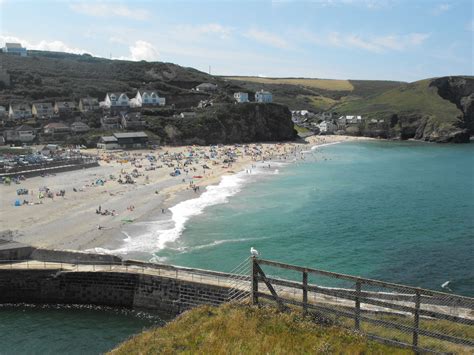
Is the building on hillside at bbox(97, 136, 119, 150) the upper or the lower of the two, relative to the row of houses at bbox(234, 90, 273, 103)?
lower

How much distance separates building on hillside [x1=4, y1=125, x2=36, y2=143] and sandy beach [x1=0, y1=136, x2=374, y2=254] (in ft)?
48.8

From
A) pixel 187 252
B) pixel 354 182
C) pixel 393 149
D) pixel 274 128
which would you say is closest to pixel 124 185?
pixel 187 252

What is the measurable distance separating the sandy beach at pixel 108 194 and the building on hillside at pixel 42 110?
27.3 meters

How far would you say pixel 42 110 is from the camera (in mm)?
111562

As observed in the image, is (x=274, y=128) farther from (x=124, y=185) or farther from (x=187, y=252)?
(x=187, y=252)

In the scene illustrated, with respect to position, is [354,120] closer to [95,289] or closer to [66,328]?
[95,289]

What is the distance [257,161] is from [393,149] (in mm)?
50554

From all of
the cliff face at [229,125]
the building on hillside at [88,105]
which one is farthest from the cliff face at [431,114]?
the building on hillside at [88,105]

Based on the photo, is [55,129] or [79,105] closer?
[55,129]

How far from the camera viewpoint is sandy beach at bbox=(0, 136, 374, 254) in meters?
37.6

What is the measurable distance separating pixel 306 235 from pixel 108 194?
26.5 m

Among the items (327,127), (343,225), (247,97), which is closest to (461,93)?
(327,127)

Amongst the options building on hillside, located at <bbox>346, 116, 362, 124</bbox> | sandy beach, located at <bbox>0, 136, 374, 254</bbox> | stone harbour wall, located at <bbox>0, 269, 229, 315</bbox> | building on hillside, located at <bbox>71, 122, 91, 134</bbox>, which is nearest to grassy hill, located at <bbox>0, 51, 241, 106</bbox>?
building on hillside, located at <bbox>71, 122, 91, 134</bbox>

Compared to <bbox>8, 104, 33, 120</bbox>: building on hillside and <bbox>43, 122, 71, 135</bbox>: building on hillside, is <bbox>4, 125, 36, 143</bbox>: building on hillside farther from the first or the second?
<bbox>8, 104, 33, 120</bbox>: building on hillside
